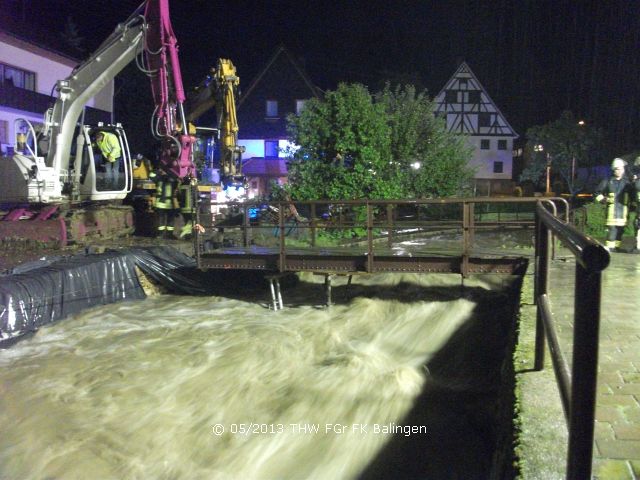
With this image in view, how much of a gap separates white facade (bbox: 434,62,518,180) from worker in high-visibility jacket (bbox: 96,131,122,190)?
34302 mm

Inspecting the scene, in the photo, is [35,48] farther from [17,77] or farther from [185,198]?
[185,198]

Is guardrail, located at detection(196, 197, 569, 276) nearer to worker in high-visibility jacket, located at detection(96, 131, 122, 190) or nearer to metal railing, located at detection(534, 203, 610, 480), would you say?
worker in high-visibility jacket, located at detection(96, 131, 122, 190)

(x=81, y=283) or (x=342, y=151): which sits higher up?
(x=342, y=151)

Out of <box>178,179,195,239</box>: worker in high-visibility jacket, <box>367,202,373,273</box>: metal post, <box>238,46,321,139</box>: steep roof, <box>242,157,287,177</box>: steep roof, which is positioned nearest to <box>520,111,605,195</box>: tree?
<box>238,46,321,139</box>: steep roof

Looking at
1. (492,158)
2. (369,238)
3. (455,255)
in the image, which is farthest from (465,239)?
(492,158)

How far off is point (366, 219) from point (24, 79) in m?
21.3

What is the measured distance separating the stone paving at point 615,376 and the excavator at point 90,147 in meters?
9.20

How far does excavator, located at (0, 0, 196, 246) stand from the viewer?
461 inches

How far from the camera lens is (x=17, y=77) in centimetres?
2444

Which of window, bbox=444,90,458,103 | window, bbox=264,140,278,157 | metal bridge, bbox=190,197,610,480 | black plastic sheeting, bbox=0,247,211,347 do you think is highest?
window, bbox=444,90,458,103

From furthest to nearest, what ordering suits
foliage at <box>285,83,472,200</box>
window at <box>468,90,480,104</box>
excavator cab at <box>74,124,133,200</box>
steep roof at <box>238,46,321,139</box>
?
window at <box>468,90,480,104</box> < steep roof at <box>238,46,321,139</box> < foliage at <box>285,83,472,200</box> < excavator cab at <box>74,124,133,200</box>

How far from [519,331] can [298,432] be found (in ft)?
7.43

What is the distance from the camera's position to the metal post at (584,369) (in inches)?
71.5

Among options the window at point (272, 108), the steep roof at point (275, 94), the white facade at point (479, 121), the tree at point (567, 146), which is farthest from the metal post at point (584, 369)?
the white facade at point (479, 121)
